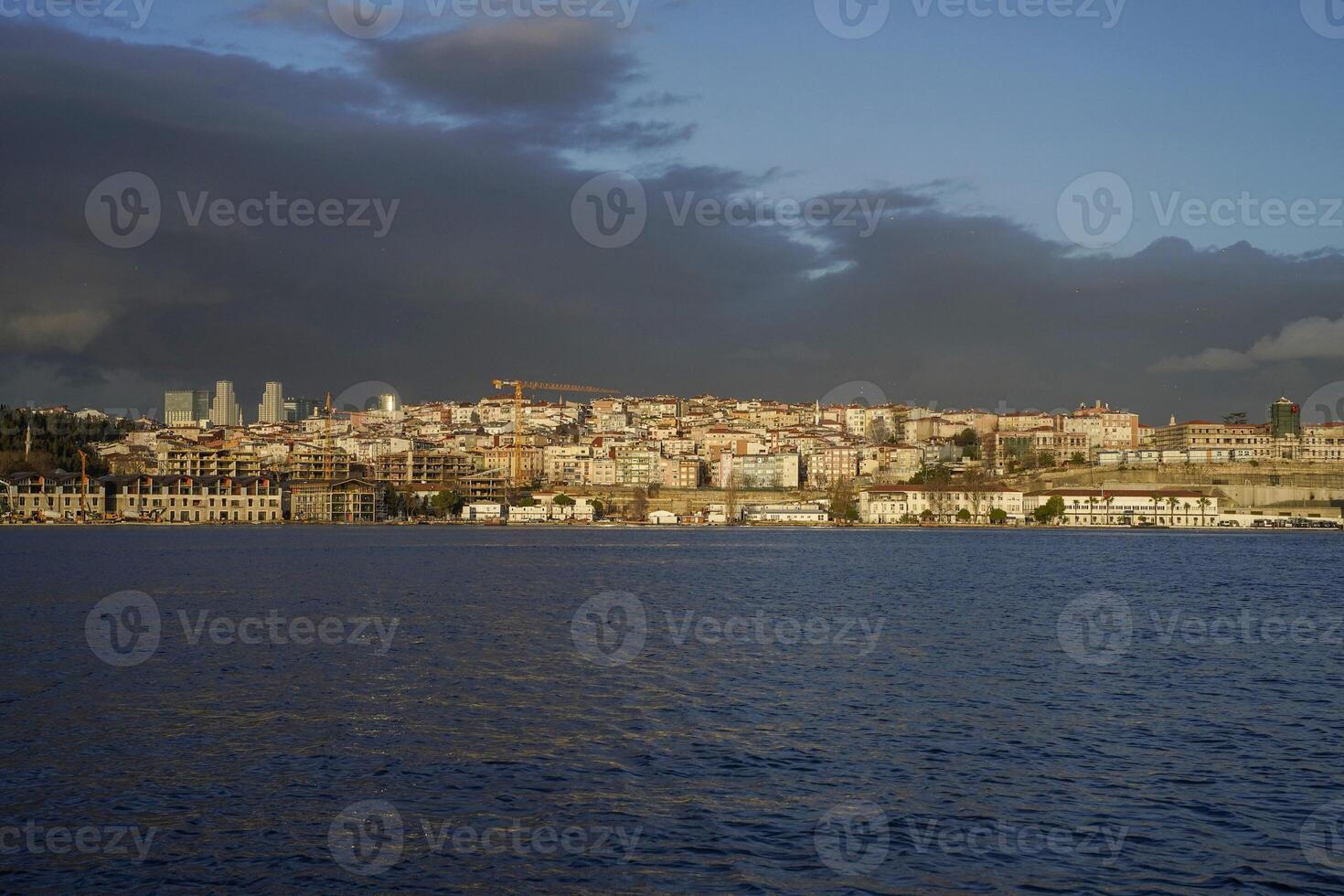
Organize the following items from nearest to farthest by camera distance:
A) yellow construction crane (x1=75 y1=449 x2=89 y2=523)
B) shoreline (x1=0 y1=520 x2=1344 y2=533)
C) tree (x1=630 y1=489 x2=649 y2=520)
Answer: shoreline (x1=0 y1=520 x2=1344 y2=533) < yellow construction crane (x1=75 y1=449 x2=89 y2=523) < tree (x1=630 y1=489 x2=649 y2=520)

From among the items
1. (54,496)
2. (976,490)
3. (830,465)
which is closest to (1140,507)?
(976,490)

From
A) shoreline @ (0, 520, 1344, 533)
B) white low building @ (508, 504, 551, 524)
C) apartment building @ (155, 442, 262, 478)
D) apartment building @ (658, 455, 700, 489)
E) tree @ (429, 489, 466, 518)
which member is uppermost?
apartment building @ (155, 442, 262, 478)

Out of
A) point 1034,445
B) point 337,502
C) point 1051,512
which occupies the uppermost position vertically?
point 1034,445

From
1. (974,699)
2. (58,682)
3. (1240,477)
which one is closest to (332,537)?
(58,682)

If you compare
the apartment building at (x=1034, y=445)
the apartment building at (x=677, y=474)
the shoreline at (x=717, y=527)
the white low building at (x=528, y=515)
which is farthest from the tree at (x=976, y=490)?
the white low building at (x=528, y=515)

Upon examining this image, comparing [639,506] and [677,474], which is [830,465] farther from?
[639,506]

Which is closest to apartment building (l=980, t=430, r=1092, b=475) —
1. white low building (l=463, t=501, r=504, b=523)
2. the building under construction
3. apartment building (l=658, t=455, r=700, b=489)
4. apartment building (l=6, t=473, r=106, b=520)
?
apartment building (l=658, t=455, r=700, b=489)

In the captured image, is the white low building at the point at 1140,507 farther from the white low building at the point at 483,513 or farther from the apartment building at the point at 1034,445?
the white low building at the point at 483,513

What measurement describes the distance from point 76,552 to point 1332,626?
154ft

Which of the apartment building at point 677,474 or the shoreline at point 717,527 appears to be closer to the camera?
the shoreline at point 717,527

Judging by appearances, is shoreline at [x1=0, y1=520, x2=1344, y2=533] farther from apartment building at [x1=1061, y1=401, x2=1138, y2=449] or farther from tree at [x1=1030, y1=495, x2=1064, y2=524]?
apartment building at [x1=1061, y1=401, x2=1138, y2=449]

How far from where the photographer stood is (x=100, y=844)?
28.2 ft

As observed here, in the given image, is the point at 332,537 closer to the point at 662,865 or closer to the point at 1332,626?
the point at 1332,626

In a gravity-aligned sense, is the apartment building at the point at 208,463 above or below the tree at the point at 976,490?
above
